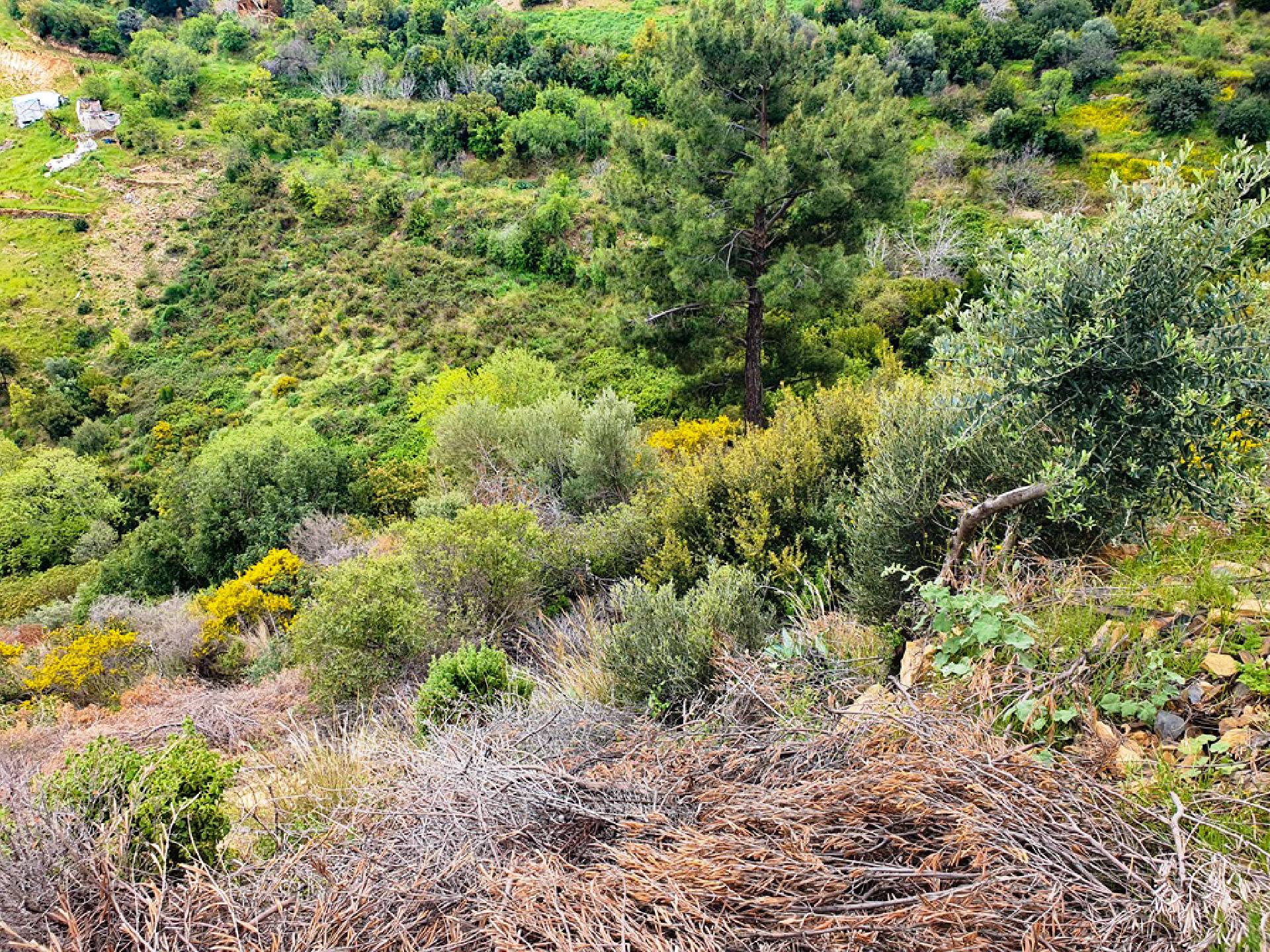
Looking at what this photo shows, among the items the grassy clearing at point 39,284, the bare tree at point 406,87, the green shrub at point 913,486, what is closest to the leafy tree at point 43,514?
the grassy clearing at point 39,284

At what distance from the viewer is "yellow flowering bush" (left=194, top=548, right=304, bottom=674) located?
33.3ft

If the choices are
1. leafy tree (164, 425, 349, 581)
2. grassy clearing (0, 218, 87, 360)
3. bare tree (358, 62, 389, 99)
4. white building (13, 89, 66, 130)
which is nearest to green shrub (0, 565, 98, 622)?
leafy tree (164, 425, 349, 581)

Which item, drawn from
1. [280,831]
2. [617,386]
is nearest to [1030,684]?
[280,831]

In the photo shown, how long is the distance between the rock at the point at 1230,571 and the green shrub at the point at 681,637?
2243mm

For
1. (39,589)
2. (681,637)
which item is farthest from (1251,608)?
(39,589)

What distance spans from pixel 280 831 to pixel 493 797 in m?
1.49

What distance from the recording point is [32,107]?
142 feet

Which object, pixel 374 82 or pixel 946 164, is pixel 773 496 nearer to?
pixel 946 164

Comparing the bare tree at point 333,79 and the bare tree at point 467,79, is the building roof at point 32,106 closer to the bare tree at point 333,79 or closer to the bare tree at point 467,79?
the bare tree at point 333,79

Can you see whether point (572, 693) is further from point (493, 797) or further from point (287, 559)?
point (287, 559)

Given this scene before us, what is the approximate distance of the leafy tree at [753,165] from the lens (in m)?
10.8

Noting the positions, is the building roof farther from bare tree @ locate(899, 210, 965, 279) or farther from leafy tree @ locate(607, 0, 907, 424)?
bare tree @ locate(899, 210, 965, 279)

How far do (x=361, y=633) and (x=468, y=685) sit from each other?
1.65 m

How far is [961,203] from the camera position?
2722 cm
